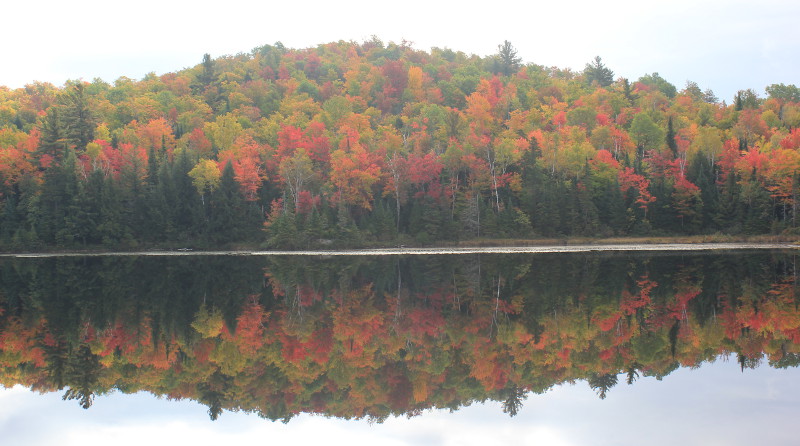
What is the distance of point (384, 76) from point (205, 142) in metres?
53.3

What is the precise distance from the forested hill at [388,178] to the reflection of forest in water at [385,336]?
1458 inches

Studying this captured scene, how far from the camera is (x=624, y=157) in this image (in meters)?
86.9

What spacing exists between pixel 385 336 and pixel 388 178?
6018 cm

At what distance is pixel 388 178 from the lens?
80562mm

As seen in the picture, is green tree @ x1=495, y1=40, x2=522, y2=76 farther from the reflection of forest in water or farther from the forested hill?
the reflection of forest in water

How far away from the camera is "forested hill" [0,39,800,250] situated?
72.2 metres

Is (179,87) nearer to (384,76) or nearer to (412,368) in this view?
(384,76)

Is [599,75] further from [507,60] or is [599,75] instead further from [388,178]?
[388,178]

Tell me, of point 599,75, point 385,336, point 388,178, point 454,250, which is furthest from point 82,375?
point 599,75

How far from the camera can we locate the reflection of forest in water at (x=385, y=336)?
1580cm

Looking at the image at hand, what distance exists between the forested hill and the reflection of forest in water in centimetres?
3702

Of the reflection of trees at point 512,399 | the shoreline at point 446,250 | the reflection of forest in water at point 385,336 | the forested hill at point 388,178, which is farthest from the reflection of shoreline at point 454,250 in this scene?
the reflection of trees at point 512,399

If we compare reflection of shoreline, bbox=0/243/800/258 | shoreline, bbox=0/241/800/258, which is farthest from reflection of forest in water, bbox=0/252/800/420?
shoreline, bbox=0/241/800/258

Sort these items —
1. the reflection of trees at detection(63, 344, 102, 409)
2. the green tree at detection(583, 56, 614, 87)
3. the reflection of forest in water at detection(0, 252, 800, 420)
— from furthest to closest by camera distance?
the green tree at detection(583, 56, 614, 87), the reflection of forest in water at detection(0, 252, 800, 420), the reflection of trees at detection(63, 344, 102, 409)
